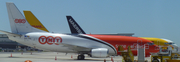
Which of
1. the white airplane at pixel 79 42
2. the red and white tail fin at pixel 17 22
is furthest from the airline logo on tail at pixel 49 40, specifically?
the red and white tail fin at pixel 17 22

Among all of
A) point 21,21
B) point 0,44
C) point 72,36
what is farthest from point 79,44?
point 0,44

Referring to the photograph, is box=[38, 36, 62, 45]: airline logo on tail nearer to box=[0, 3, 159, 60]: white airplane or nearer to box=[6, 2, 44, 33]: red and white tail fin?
box=[0, 3, 159, 60]: white airplane

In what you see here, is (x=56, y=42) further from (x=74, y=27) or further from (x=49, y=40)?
(x=74, y=27)

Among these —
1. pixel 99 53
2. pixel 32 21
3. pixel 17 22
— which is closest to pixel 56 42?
pixel 99 53

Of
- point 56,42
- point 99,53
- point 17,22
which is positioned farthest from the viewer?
point 17,22

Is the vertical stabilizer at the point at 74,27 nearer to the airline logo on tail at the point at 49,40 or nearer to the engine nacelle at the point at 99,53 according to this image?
the airline logo on tail at the point at 49,40

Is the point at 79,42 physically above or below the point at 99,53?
above

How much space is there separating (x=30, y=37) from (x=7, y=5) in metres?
5.31

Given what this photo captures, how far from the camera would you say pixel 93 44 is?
27.6 m

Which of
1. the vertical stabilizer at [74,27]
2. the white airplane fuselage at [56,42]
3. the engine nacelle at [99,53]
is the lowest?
the engine nacelle at [99,53]

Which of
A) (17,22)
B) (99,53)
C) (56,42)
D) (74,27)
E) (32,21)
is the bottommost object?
(99,53)

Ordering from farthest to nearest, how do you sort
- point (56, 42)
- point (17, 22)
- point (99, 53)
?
point (17, 22), point (56, 42), point (99, 53)

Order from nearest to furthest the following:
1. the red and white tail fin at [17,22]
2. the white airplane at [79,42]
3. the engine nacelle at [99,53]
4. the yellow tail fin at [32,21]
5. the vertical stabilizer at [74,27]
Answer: the engine nacelle at [99,53], the white airplane at [79,42], the red and white tail fin at [17,22], the vertical stabilizer at [74,27], the yellow tail fin at [32,21]

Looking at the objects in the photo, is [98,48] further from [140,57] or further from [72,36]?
[140,57]
